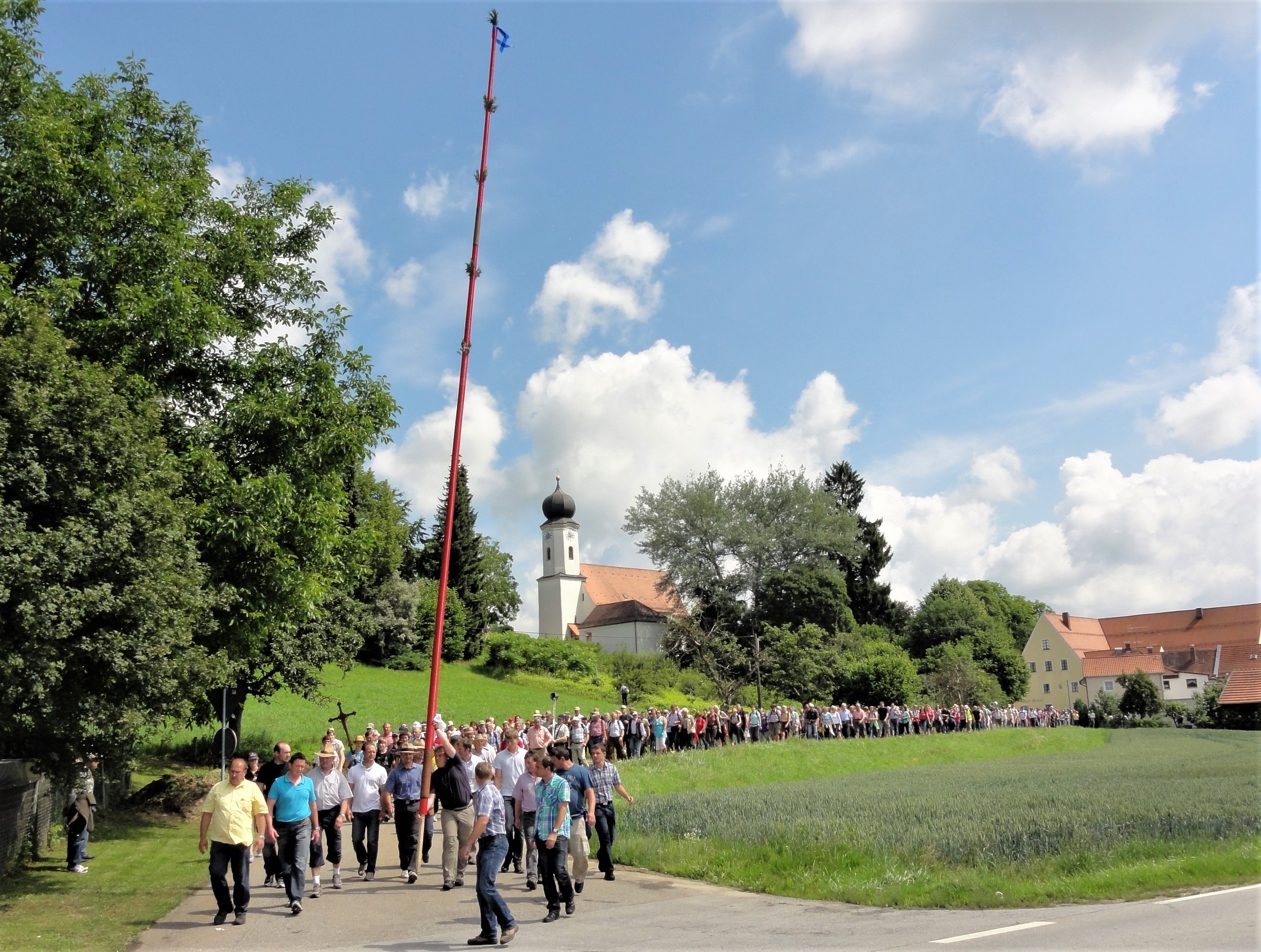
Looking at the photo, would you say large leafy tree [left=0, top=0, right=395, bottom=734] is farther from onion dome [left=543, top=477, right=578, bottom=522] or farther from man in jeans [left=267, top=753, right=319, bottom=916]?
onion dome [left=543, top=477, right=578, bottom=522]

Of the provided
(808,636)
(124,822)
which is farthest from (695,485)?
(124,822)

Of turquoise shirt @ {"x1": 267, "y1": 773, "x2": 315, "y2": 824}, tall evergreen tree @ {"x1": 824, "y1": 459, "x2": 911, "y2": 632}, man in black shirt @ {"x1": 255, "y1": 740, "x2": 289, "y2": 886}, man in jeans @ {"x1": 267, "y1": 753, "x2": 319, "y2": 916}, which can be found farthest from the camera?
tall evergreen tree @ {"x1": 824, "y1": 459, "x2": 911, "y2": 632}

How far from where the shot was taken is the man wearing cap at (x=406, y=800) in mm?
13625

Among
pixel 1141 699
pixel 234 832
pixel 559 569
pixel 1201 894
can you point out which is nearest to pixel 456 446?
pixel 234 832

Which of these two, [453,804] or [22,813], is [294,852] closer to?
[453,804]

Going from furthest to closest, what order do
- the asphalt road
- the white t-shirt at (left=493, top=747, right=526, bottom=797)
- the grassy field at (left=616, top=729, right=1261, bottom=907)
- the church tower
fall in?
the church tower < the white t-shirt at (left=493, top=747, right=526, bottom=797) < the grassy field at (left=616, top=729, right=1261, bottom=907) < the asphalt road

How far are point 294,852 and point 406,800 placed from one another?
2.01 metres

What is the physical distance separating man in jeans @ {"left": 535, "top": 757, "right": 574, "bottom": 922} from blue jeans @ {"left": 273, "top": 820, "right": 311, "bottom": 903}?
285 cm

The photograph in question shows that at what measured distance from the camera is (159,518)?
1325 centimetres

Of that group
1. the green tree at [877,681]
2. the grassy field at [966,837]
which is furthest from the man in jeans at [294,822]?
the green tree at [877,681]

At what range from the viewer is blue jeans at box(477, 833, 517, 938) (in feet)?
31.3

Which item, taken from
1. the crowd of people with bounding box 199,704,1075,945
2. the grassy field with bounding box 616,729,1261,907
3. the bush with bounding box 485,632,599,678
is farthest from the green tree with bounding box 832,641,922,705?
the crowd of people with bounding box 199,704,1075,945

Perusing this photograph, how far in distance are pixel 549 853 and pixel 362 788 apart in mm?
3767

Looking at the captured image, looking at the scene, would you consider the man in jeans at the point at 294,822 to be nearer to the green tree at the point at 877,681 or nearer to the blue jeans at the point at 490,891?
the blue jeans at the point at 490,891
